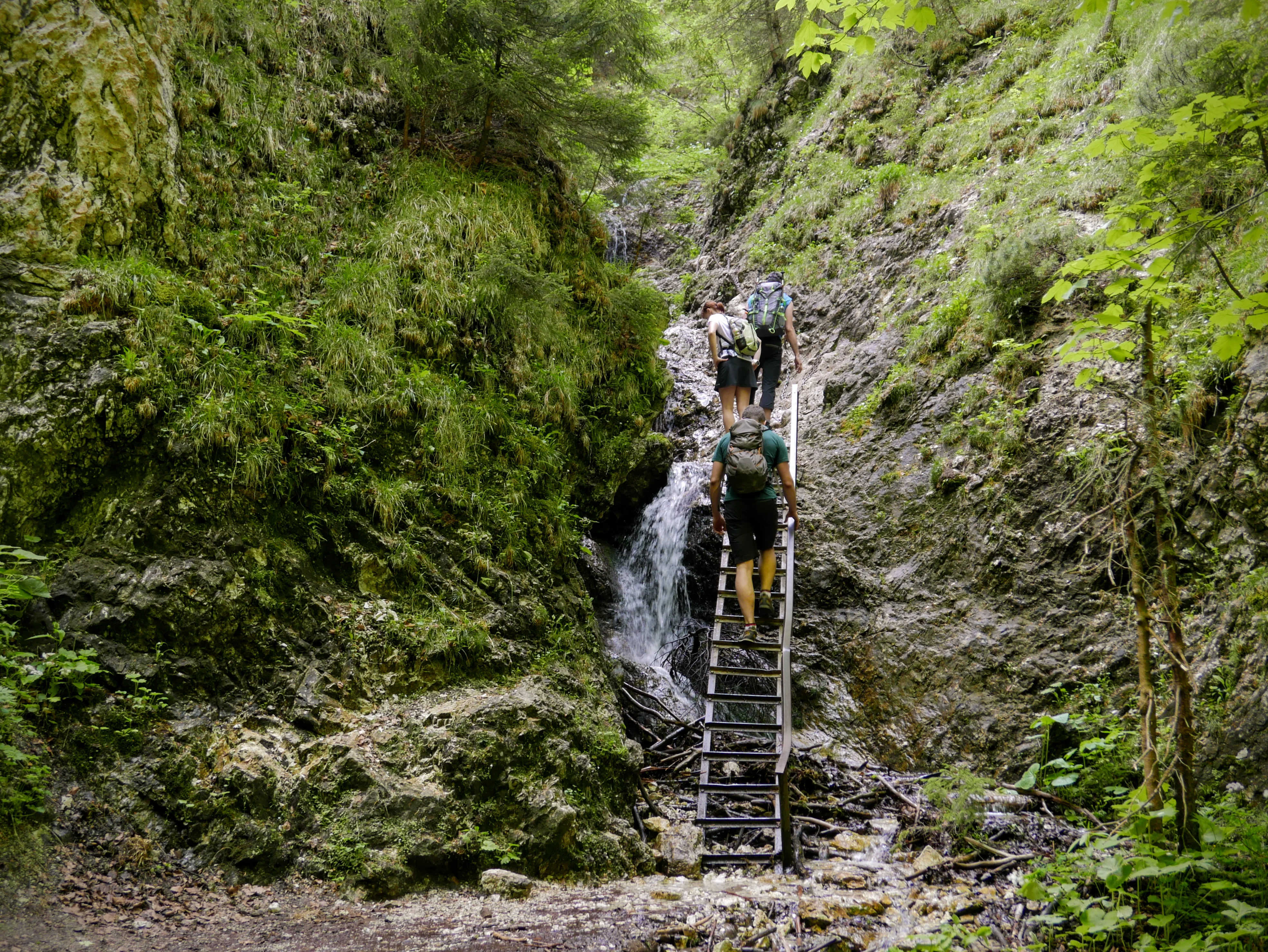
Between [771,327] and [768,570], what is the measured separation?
3852 mm

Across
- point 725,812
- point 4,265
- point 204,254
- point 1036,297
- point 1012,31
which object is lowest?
point 725,812

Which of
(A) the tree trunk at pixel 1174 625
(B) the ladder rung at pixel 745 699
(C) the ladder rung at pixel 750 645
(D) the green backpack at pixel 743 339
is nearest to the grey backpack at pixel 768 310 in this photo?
(D) the green backpack at pixel 743 339

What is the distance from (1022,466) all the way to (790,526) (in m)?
2.30

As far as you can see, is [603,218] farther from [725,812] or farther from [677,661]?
[725,812]

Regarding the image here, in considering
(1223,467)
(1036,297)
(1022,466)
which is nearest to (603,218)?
(1036,297)

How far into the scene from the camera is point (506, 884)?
→ 4.46 m

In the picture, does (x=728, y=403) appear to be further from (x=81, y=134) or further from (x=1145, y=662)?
(x=81, y=134)

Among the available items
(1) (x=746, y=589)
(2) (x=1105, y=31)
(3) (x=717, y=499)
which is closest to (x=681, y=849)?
(1) (x=746, y=589)

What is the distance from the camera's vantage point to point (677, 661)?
8766mm

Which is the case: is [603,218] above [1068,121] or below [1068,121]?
above

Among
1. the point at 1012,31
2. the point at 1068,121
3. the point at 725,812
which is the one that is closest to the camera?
the point at 725,812

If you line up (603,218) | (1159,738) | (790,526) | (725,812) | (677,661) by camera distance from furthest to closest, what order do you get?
1. (603,218)
2. (677,661)
3. (790,526)
4. (725,812)
5. (1159,738)

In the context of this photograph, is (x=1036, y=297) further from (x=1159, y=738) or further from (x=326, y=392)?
(x=326, y=392)

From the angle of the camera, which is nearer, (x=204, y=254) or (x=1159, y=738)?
(x=1159, y=738)
